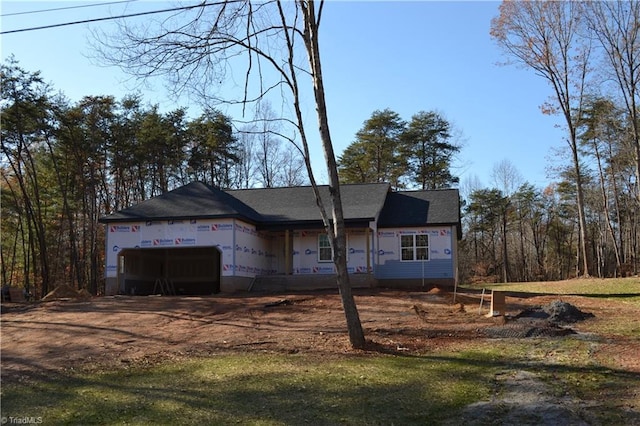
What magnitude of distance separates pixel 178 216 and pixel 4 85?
13558mm

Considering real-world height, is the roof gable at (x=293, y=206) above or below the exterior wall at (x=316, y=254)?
above

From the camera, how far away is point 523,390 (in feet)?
27.6

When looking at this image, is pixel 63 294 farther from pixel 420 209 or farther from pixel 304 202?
pixel 420 209

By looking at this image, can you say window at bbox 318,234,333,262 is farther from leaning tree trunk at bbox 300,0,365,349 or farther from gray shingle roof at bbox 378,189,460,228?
leaning tree trunk at bbox 300,0,365,349

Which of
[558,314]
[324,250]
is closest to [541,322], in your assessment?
[558,314]

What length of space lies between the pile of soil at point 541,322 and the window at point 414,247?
8897 mm

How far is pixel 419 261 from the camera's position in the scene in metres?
24.9

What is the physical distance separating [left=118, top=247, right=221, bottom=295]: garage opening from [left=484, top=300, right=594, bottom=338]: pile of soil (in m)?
14.7

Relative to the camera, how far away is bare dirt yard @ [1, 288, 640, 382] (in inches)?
455

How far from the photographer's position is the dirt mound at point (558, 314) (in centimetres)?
1447

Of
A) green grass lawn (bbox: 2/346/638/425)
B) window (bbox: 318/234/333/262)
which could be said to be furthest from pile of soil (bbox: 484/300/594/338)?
window (bbox: 318/234/333/262)

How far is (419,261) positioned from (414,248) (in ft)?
2.01

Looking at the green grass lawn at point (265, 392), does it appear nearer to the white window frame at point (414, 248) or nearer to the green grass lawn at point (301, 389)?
the green grass lawn at point (301, 389)

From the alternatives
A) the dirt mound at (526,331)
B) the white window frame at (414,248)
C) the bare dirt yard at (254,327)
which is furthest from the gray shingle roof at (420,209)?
the dirt mound at (526,331)
